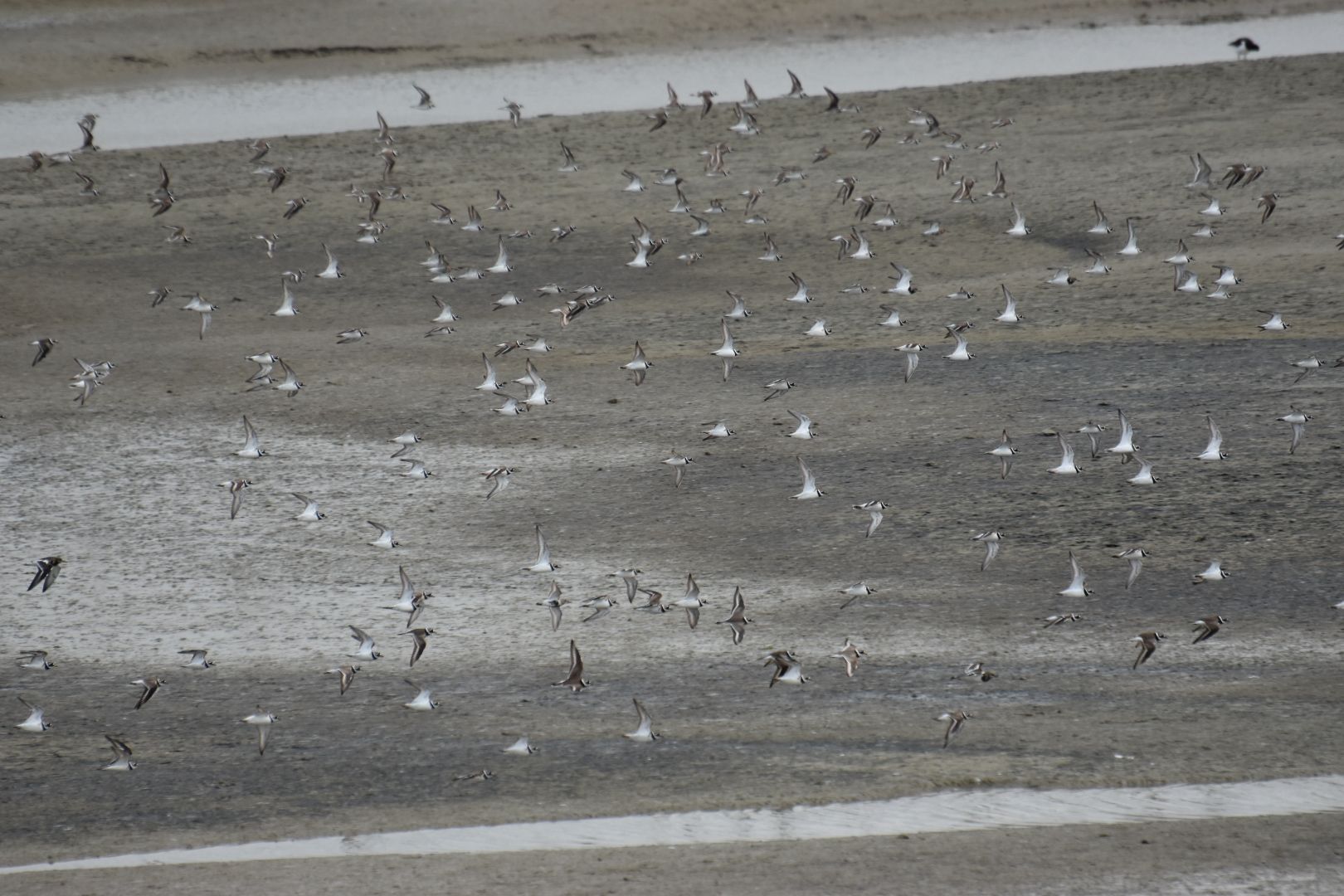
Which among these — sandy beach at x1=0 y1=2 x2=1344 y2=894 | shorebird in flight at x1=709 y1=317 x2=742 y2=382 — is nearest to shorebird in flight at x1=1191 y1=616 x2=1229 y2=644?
sandy beach at x1=0 y1=2 x2=1344 y2=894

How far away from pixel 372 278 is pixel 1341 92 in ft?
67.8

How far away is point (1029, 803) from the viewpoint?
631 inches

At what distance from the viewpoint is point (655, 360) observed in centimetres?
2817

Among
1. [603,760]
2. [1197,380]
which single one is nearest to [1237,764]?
[603,760]

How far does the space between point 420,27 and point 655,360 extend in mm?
24141

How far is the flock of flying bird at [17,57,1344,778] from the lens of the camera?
1903cm

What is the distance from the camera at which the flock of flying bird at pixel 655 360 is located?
62.4ft

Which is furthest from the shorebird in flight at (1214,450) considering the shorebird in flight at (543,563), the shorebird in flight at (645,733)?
the shorebird in flight at (645,733)

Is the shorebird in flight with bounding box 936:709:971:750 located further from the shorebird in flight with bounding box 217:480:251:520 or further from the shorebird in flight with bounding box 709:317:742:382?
the shorebird in flight with bounding box 709:317:742:382

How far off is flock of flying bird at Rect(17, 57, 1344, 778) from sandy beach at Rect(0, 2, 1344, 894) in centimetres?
21

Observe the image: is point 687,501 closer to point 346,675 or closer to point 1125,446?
point 1125,446

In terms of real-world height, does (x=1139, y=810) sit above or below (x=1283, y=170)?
below

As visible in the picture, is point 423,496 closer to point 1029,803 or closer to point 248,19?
point 1029,803

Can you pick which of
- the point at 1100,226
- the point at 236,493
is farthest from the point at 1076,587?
the point at 1100,226
